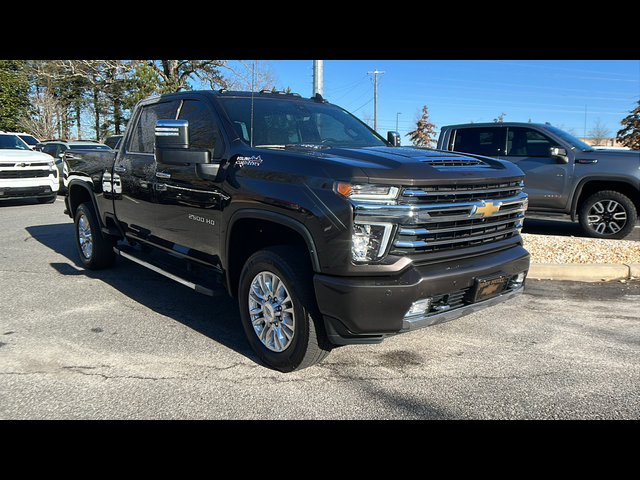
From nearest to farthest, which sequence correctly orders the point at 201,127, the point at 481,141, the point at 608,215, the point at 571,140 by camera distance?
the point at 201,127 < the point at 608,215 < the point at 571,140 < the point at 481,141

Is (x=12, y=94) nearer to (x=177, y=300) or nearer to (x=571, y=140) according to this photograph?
(x=177, y=300)

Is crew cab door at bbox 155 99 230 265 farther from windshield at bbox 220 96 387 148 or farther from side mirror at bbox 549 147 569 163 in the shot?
side mirror at bbox 549 147 569 163

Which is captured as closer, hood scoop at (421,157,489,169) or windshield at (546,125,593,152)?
hood scoop at (421,157,489,169)

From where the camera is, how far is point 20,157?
13.3 meters

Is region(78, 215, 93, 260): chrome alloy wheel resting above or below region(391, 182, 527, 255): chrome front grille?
below

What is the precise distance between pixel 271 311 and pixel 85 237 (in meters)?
4.14

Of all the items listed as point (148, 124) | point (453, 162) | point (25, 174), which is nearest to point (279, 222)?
point (453, 162)

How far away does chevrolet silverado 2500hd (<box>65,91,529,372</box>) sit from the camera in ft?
10.5

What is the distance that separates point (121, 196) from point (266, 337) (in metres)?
2.85

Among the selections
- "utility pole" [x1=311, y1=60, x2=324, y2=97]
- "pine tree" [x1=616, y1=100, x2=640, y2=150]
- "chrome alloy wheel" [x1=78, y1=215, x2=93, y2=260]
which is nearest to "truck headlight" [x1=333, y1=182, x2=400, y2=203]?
"chrome alloy wheel" [x1=78, y1=215, x2=93, y2=260]

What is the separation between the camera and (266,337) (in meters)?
3.79

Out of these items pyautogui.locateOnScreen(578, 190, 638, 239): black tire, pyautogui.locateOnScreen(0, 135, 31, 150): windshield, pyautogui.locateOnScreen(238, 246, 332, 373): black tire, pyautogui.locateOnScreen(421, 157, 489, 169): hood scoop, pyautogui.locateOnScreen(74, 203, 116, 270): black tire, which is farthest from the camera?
pyautogui.locateOnScreen(0, 135, 31, 150): windshield

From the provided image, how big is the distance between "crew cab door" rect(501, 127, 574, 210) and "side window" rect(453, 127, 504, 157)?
184 mm
